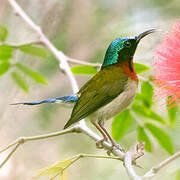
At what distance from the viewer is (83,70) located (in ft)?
9.51

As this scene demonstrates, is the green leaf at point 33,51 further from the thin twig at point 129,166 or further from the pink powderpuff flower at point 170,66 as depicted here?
the thin twig at point 129,166

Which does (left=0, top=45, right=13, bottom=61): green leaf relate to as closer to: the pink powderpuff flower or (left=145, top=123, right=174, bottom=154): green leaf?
(left=145, top=123, right=174, bottom=154): green leaf

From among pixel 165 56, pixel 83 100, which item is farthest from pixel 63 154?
pixel 165 56

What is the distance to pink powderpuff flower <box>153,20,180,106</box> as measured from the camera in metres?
2.00

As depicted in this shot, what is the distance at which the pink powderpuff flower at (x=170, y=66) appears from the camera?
2.00 meters

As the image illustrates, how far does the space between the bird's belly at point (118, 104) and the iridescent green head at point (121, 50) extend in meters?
0.25

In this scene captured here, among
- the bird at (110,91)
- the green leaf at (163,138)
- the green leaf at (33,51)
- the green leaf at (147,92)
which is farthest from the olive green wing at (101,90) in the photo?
the green leaf at (33,51)

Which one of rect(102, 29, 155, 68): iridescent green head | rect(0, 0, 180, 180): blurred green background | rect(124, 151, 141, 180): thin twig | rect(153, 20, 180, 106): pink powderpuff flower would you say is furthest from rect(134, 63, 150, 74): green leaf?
rect(0, 0, 180, 180): blurred green background

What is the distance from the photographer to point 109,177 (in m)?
4.44

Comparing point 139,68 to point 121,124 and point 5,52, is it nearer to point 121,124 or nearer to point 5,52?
point 121,124

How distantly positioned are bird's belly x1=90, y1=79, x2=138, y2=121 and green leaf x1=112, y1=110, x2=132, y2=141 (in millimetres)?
66

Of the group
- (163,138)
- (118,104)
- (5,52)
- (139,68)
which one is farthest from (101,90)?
(5,52)

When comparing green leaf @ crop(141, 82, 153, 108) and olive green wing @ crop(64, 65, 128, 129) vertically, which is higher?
olive green wing @ crop(64, 65, 128, 129)

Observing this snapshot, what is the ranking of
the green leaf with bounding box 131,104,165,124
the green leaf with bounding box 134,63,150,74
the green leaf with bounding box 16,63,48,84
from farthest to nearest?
the green leaf with bounding box 16,63,48,84, the green leaf with bounding box 131,104,165,124, the green leaf with bounding box 134,63,150,74
